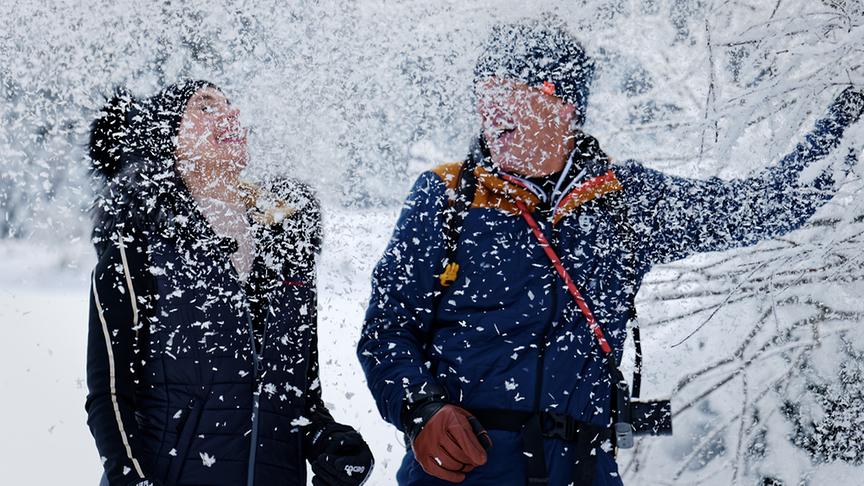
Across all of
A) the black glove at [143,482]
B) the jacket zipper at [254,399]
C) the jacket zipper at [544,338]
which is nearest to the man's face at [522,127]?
the jacket zipper at [544,338]

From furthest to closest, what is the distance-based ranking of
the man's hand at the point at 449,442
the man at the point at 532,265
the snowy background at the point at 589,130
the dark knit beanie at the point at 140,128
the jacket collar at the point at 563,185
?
the snowy background at the point at 589,130
the dark knit beanie at the point at 140,128
the jacket collar at the point at 563,185
the man at the point at 532,265
the man's hand at the point at 449,442

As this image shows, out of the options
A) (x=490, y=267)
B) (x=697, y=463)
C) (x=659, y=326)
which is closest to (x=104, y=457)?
(x=490, y=267)

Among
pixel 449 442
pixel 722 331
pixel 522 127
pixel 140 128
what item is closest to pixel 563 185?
pixel 522 127

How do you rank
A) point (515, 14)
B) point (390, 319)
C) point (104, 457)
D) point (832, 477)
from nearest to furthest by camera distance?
point (104, 457)
point (390, 319)
point (515, 14)
point (832, 477)

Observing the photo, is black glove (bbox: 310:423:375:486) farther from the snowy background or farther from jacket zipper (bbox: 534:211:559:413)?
the snowy background

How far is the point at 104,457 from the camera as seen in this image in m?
1.62

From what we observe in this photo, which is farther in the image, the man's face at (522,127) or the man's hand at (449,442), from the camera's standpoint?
the man's face at (522,127)

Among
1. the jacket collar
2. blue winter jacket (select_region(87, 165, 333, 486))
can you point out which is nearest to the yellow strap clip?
A: the jacket collar

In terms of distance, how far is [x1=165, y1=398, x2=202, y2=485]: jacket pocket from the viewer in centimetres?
171

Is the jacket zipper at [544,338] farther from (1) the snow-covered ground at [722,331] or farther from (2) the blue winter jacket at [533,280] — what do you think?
(1) the snow-covered ground at [722,331]

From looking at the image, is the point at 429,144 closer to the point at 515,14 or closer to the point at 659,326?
the point at 515,14

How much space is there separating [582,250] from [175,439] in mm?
1009

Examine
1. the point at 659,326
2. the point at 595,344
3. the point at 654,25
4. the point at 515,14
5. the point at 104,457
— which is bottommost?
the point at 104,457

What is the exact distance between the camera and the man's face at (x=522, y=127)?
179 centimetres
